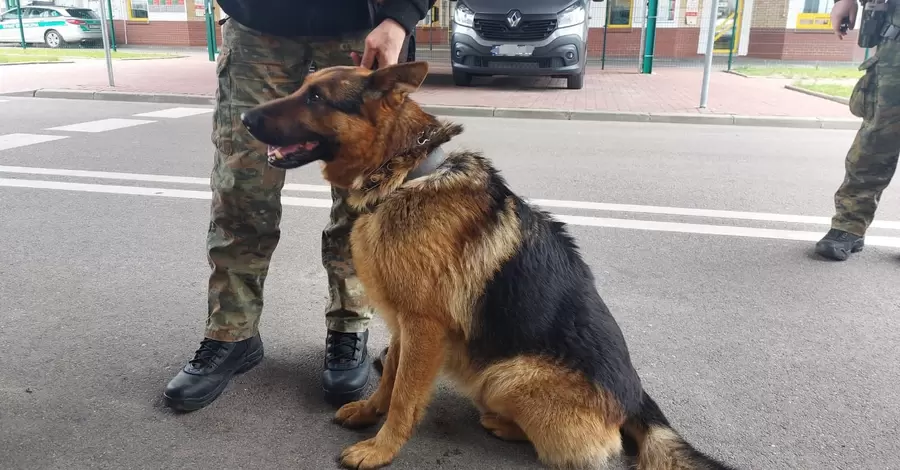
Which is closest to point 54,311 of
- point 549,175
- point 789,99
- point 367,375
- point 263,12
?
point 367,375

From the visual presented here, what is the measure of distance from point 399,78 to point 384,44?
13.2 inches

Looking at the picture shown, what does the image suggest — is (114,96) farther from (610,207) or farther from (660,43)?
(660,43)

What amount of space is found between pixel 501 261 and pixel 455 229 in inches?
7.9

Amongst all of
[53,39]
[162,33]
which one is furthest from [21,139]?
[53,39]

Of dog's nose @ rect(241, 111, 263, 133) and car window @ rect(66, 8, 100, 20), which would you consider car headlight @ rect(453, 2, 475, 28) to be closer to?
dog's nose @ rect(241, 111, 263, 133)

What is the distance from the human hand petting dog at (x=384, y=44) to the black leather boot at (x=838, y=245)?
3.49 metres

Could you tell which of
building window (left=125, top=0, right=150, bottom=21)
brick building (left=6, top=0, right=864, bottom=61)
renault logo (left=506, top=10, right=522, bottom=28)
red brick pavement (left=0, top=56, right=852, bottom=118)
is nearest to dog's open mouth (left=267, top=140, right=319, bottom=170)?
red brick pavement (left=0, top=56, right=852, bottom=118)

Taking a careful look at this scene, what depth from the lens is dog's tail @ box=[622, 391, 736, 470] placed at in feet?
6.62

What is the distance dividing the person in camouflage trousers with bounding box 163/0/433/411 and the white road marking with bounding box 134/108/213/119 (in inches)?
327

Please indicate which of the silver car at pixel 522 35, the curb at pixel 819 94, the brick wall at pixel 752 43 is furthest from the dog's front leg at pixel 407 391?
the brick wall at pixel 752 43

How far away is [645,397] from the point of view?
2260mm

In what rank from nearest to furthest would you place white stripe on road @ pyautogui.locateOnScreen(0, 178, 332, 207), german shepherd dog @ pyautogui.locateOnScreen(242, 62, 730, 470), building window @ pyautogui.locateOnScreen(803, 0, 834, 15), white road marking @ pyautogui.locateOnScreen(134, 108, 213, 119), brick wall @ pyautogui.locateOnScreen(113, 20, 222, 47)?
german shepherd dog @ pyautogui.locateOnScreen(242, 62, 730, 470)
white stripe on road @ pyautogui.locateOnScreen(0, 178, 332, 207)
white road marking @ pyautogui.locateOnScreen(134, 108, 213, 119)
building window @ pyautogui.locateOnScreen(803, 0, 834, 15)
brick wall @ pyautogui.locateOnScreen(113, 20, 222, 47)

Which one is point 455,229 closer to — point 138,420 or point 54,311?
point 138,420

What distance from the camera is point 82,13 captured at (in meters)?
27.3
